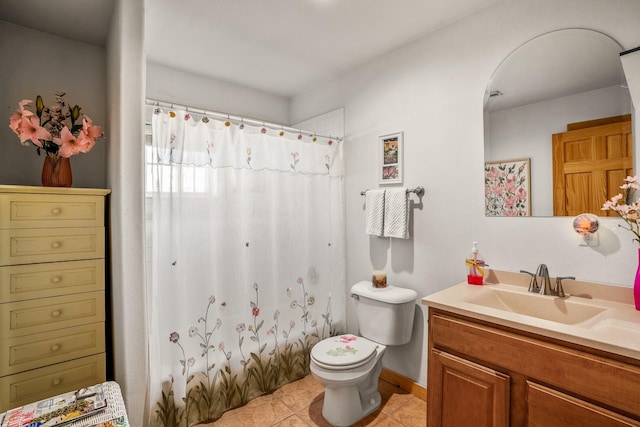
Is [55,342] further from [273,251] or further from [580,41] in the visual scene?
[580,41]

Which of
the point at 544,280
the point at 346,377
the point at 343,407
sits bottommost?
the point at 343,407

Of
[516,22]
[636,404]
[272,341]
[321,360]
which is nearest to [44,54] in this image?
[272,341]

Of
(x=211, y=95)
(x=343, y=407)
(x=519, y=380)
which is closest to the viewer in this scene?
(x=519, y=380)

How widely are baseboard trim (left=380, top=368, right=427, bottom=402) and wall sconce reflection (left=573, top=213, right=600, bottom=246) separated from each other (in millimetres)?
1359

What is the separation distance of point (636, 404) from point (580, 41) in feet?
5.15

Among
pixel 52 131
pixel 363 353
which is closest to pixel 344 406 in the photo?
pixel 363 353

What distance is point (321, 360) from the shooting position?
72.4 inches

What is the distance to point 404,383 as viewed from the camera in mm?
2234

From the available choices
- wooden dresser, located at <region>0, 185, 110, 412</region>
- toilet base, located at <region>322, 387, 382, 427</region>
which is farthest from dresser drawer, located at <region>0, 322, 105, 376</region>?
toilet base, located at <region>322, 387, 382, 427</region>

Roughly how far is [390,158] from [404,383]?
166 centimetres

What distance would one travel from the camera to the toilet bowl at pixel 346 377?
1804mm

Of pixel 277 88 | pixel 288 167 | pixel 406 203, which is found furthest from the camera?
pixel 277 88

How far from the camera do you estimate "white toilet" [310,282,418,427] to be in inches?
71.6

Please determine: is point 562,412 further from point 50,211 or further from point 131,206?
point 50,211
